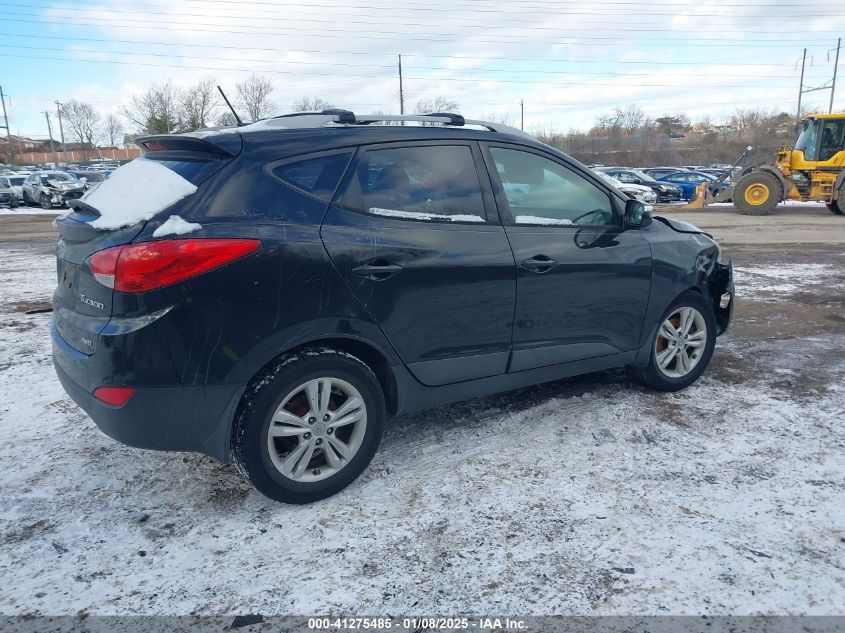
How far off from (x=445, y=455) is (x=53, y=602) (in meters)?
1.96

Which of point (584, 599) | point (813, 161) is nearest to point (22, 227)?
point (584, 599)

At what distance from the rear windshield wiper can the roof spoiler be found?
0.45 m

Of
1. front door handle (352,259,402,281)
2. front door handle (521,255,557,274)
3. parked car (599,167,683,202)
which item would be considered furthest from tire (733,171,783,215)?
front door handle (352,259,402,281)

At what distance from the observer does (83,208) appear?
3.14m

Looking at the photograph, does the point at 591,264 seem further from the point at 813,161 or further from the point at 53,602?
the point at 813,161

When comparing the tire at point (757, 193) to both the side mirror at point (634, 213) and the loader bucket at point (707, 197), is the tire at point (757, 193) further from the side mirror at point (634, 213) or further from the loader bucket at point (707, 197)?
the side mirror at point (634, 213)

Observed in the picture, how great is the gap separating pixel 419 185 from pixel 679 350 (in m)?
2.31

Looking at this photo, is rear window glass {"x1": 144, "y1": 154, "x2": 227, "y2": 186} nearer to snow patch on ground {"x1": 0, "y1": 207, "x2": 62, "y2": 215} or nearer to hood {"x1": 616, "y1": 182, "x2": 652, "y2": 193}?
hood {"x1": 616, "y1": 182, "x2": 652, "y2": 193}

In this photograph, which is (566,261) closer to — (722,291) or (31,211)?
(722,291)

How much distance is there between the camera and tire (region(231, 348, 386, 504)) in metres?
2.89

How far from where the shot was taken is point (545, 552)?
2719mm

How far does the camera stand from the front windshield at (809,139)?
1842 cm

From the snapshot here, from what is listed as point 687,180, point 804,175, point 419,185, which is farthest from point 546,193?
point 687,180

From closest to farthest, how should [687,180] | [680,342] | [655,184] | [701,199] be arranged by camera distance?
[680,342] → [701,199] → [655,184] → [687,180]
